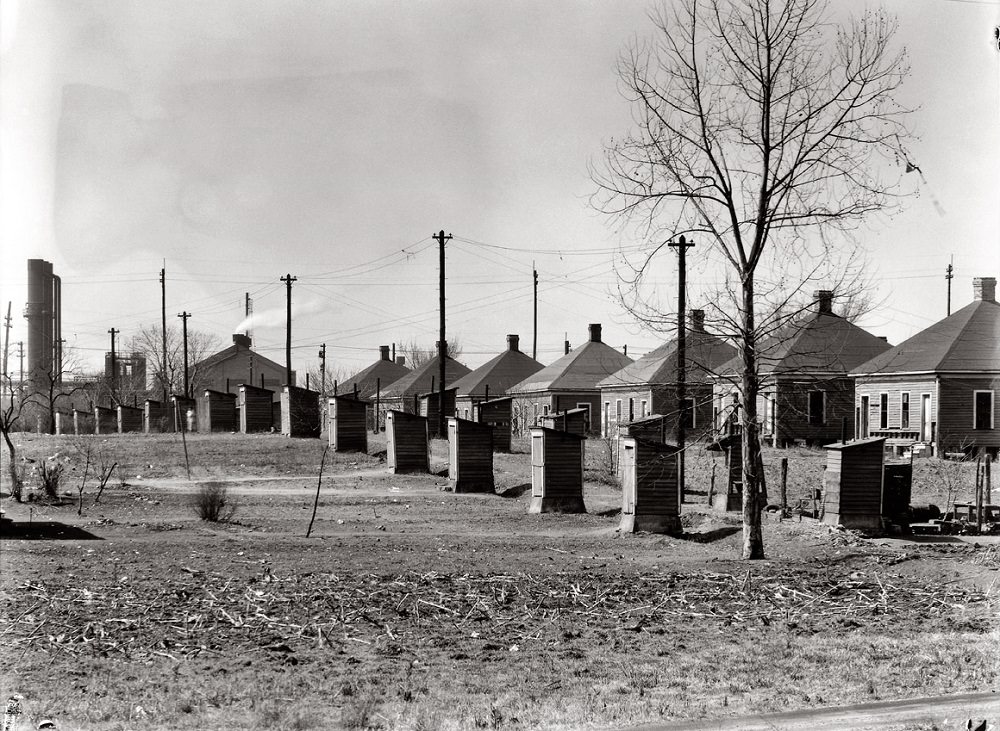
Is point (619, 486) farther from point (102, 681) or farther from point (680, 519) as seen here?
point (102, 681)

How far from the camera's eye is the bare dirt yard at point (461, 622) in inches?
309

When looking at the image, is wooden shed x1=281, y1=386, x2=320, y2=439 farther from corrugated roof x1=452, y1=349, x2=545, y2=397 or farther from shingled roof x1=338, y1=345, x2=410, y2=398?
shingled roof x1=338, y1=345, x2=410, y2=398

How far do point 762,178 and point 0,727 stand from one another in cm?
1329

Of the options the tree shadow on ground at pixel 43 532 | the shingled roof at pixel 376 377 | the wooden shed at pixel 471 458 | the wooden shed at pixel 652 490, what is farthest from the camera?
the shingled roof at pixel 376 377

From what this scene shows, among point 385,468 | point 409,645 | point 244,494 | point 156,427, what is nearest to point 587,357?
point 156,427

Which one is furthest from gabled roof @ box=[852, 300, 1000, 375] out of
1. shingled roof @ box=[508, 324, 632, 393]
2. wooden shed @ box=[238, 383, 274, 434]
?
wooden shed @ box=[238, 383, 274, 434]

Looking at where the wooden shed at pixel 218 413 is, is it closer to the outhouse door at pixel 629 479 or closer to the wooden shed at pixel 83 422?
the wooden shed at pixel 83 422

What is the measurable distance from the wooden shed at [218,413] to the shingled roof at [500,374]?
21816mm

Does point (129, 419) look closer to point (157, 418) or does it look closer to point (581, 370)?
point (157, 418)

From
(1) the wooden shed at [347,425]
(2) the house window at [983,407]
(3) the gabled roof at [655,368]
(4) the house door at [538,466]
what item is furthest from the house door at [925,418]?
(1) the wooden shed at [347,425]

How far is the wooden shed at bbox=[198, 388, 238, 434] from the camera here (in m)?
48.1

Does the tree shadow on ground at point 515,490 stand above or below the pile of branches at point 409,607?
below

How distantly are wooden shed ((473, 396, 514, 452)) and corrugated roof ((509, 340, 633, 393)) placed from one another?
14.7 m

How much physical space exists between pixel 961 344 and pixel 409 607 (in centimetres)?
3269
